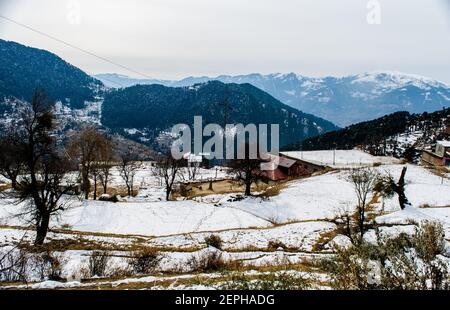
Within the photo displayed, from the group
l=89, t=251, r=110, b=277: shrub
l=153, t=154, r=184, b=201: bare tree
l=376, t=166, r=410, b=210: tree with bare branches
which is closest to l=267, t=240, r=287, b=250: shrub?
l=89, t=251, r=110, b=277: shrub

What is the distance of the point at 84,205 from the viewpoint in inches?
1415

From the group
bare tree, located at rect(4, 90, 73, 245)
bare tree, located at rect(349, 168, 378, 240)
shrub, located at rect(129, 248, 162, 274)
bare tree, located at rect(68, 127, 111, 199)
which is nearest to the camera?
shrub, located at rect(129, 248, 162, 274)

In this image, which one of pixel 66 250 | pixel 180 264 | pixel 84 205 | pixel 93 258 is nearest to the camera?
pixel 93 258

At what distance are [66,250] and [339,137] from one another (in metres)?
143

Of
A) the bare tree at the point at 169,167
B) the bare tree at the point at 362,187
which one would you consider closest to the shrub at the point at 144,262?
the bare tree at the point at 362,187

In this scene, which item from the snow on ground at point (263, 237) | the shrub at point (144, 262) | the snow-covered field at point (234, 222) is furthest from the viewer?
the snow on ground at point (263, 237)

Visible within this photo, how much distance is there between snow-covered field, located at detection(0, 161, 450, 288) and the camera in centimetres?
1889

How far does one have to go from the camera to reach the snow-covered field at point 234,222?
62.0 ft

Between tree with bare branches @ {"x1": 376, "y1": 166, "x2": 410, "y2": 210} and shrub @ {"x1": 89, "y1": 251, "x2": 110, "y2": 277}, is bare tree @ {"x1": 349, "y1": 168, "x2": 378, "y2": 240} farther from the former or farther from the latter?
shrub @ {"x1": 89, "y1": 251, "x2": 110, "y2": 277}

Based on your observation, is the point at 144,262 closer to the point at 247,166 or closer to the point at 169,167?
the point at 247,166

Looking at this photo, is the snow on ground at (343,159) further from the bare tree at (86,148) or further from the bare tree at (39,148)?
the bare tree at (39,148)

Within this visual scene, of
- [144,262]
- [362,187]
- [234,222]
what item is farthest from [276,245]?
[144,262]

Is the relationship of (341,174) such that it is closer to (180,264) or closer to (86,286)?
(180,264)
